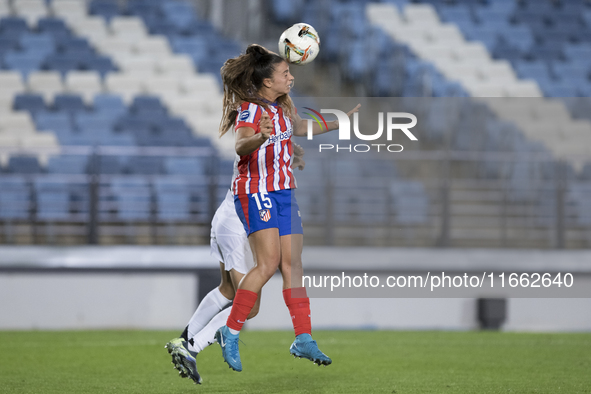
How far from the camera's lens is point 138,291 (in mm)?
7297

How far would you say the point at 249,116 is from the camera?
3.63m

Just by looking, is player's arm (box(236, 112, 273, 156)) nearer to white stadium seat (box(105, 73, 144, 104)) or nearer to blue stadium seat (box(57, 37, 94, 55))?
white stadium seat (box(105, 73, 144, 104))

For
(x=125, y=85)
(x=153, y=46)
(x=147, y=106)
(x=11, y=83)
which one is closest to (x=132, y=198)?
(x=147, y=106)

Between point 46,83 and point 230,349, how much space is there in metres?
7.93

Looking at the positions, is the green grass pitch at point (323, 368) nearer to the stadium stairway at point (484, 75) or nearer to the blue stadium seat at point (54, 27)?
the stadium stairway at point (484, 75)

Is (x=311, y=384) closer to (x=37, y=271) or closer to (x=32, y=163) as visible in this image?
(x=37, y=271)

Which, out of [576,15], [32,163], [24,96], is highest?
[576,15]

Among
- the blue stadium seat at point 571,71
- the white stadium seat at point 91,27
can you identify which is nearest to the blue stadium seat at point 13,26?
the white stadium seat at point 91,27

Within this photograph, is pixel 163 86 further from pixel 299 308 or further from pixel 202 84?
pixel 299 308

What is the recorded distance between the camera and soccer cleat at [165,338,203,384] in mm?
3787

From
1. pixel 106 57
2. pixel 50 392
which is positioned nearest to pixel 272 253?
pixel 50 392

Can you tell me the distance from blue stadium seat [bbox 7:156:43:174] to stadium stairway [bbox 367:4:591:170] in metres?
5.14

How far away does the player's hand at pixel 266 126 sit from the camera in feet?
11.3

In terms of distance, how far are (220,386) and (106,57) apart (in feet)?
26.3
